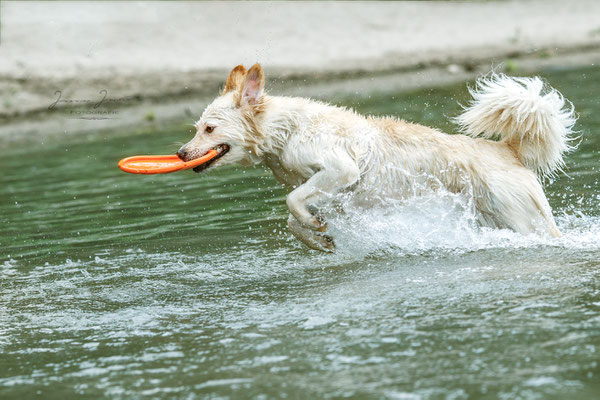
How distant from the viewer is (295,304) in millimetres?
5711

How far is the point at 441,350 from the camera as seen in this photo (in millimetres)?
4547

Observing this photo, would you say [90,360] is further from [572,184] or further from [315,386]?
[572,184]

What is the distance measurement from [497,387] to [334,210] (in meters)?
3.21

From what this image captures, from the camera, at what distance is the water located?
4340 millimetres

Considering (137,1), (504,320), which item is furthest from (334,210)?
(137,1)

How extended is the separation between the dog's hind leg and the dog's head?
0.68 metres

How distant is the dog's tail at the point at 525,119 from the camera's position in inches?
265

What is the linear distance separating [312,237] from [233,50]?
15011 mm

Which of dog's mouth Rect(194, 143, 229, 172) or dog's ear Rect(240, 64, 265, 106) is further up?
dog's ear Rect(240, 64, 265, 106)

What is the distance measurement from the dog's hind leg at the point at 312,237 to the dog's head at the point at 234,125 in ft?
2.24

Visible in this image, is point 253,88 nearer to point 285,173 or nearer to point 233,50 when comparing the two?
point 285,173
